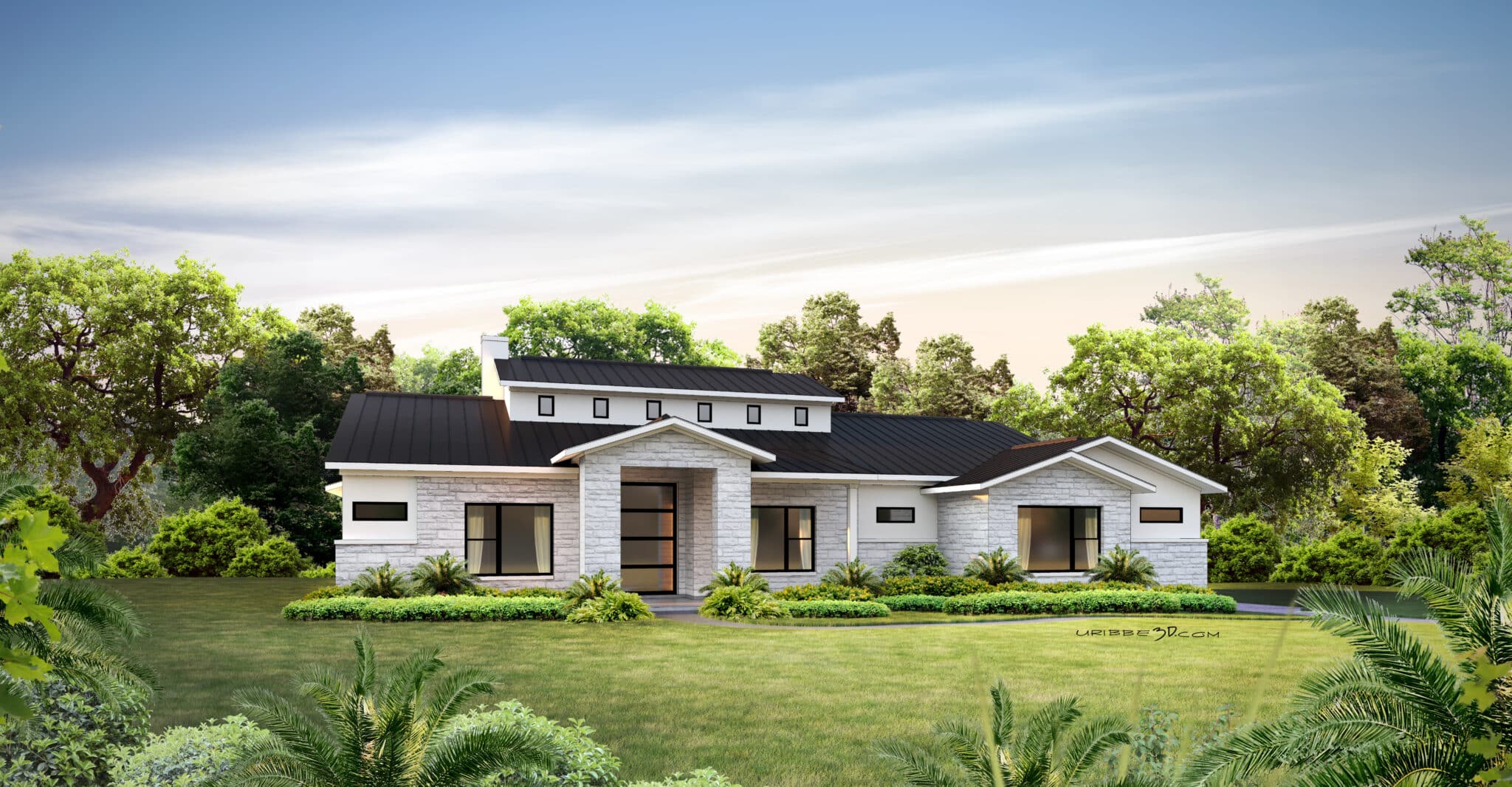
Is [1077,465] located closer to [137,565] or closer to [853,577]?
[853,577]

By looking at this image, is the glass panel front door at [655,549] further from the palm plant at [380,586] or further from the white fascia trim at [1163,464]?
the white fascia trim at [1163,464]

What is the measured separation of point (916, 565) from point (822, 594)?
13.3 ft

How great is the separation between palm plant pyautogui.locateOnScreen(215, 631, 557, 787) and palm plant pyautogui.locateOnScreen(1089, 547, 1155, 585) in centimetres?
2207

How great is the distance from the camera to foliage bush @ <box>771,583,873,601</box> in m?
21.8

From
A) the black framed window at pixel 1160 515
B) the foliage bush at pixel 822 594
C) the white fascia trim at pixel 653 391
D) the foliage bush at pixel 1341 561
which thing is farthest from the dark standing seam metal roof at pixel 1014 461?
the foliage bush at pixel 1341 561

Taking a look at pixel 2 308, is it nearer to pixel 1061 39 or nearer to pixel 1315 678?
pixel 1061 39

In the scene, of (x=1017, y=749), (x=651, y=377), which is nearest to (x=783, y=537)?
(x=651, y=377)

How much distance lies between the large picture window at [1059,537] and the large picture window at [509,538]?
1134cm

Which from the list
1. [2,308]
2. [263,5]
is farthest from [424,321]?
[263,5]

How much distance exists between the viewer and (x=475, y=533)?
76.3 feet

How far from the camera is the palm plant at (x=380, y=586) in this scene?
2070 cm

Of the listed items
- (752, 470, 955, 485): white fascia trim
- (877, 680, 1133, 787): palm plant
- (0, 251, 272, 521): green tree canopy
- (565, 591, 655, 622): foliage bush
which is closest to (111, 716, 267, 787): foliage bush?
(877, 680, 1133, 787): palm plant

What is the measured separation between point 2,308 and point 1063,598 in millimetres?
38055

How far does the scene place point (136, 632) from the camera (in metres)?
6.73
